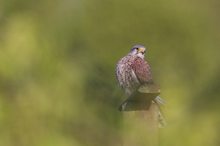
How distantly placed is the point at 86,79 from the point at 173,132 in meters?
0.46

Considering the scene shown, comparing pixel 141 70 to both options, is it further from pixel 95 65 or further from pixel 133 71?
pixel 95 65

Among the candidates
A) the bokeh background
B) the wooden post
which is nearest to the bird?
the wooden post

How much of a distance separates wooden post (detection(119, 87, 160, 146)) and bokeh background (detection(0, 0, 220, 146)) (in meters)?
0.73

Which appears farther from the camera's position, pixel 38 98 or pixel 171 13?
pixel 171 13

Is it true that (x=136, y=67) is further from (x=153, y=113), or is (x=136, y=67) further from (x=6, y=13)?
(x=6, y=13)

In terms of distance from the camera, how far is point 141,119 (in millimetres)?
966

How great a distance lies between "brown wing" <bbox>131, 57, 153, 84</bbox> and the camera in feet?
3.79

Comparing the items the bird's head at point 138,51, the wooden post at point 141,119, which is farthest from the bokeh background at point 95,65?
the wooden post at point 141,119

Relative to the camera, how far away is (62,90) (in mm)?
2533

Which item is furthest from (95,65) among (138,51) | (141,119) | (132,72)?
(141,119)

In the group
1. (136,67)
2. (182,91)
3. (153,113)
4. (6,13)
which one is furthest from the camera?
(6,13)

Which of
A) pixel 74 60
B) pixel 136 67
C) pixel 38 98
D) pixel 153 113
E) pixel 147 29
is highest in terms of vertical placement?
A: pixel 147 29

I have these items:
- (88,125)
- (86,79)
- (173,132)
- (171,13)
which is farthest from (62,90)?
(171,13)

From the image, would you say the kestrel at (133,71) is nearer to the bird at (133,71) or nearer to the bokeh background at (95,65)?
the bird at (133,71)
